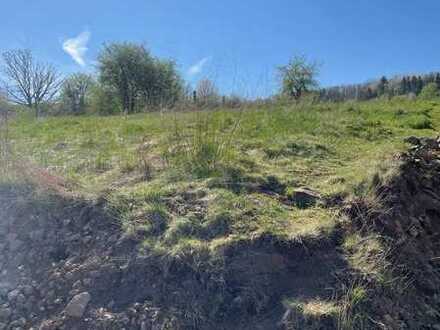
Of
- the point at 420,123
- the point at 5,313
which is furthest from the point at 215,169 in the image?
the point at 420,123

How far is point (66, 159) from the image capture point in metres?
4.27

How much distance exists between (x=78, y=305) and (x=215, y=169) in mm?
1659

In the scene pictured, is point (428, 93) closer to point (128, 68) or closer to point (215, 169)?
point (128, 68)

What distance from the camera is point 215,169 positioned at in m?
3.45

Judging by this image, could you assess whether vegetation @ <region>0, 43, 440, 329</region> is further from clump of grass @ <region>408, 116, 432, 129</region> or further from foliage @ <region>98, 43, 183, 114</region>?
foliage @ <region>98, 43, 183, 114</region>

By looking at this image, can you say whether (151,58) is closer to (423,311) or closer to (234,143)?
(234,143)

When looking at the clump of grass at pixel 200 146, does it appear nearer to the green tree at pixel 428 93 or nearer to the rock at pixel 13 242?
the rock at pixel 13 242

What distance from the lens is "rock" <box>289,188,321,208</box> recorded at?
3.00 meters

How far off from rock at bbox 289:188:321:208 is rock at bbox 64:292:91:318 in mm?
1631

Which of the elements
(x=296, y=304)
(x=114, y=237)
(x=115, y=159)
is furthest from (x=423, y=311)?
(x=115, y=159)

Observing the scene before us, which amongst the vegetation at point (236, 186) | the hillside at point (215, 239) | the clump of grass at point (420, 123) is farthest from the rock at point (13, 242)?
the clump of grass at point (420, 123)

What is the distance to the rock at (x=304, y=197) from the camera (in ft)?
9.83

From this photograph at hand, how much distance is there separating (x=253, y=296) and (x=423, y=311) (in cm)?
94

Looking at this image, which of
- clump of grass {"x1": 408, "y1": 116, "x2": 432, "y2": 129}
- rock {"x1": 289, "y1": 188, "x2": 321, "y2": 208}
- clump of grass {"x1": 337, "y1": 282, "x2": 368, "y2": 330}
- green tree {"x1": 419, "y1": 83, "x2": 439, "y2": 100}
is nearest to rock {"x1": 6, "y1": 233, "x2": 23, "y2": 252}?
rock {"x1": 289, "y1": 188, "x2": 321, "y2": 208}
